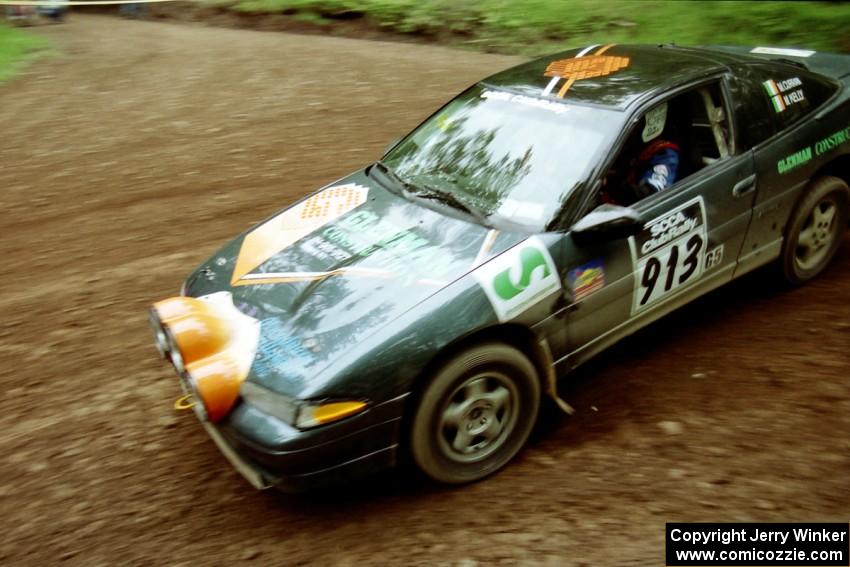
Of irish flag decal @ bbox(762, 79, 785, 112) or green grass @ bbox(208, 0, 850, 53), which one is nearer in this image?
irish flag decal @ bbox(762, 79, 785, 112)

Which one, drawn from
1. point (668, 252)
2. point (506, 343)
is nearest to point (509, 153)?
point (668, 252)

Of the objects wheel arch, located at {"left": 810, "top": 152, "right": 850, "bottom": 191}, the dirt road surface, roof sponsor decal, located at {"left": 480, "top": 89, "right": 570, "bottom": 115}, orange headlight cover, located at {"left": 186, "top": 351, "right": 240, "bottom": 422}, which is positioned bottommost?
the dirt road surface

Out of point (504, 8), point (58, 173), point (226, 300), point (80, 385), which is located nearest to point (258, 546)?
point (226, 300)

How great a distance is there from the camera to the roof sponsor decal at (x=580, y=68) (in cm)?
431

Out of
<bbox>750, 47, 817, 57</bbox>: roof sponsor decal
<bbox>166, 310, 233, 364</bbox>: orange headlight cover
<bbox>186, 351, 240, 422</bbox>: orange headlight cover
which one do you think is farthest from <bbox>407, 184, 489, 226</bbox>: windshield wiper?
<bbox>750, 47, 817, 57</bbox>: roof sponsor decal

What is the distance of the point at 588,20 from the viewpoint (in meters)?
12.5

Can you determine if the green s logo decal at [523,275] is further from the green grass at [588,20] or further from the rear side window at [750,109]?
the green grass at [588,20]

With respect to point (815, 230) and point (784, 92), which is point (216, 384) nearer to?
point (784, 92)

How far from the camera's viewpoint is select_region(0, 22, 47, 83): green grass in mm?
12125

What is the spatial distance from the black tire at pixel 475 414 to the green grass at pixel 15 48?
35.8ft

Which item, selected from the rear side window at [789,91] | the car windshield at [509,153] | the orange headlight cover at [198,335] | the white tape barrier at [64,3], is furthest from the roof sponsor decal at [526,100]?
the white tape barrier at [64,3]

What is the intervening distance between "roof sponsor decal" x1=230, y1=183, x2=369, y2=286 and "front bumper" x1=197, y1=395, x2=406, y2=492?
0.89 m

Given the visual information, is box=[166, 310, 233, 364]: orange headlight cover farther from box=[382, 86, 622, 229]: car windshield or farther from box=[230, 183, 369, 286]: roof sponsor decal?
box=[382, 86, 622, 229]: car windshield

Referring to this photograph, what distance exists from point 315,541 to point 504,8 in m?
12.3
